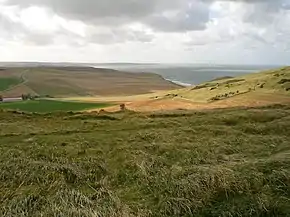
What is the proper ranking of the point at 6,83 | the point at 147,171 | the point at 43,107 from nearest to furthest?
the point at 147,171
the point at 43,107
the point at 6,83

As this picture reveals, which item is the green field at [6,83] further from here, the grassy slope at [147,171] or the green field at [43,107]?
the grassy slope at [147,171]

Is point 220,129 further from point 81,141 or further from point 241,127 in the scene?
point 81,141

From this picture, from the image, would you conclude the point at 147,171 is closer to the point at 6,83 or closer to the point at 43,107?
the point at 43,107

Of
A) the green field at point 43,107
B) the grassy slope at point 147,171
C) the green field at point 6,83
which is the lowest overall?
the green field at point 6,83

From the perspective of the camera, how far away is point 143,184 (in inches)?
486

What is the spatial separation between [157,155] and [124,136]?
3.97m

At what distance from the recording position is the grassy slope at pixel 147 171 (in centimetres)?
1054

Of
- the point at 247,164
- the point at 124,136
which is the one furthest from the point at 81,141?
the point at 247,164

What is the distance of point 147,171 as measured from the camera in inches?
530

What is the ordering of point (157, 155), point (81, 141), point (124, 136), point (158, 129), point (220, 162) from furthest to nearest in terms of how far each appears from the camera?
point (158, 129) < point (124, 136) < point (81, 141) < point (157, 155) < point (220, 162)

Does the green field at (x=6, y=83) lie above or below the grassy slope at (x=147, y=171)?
below

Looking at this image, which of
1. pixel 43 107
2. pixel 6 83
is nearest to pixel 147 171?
pixel 43 107

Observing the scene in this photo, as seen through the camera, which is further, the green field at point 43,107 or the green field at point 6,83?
the green field at point 6,83

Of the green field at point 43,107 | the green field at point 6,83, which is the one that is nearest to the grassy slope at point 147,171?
the green field at point 43,107
